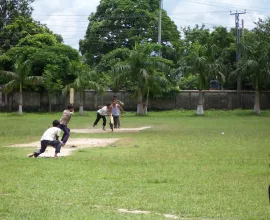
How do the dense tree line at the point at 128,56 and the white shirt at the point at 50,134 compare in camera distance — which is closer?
the white shirt at the point at 50,134

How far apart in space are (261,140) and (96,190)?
12345mm

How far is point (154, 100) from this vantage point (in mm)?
47969

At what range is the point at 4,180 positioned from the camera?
11.4m

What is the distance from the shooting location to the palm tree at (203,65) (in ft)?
135

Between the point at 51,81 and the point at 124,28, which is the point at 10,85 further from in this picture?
the point at 124,28

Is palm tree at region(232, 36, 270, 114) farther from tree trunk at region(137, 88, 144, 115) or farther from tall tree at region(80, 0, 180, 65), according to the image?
tall tree at region(80, 0, 180, 65)

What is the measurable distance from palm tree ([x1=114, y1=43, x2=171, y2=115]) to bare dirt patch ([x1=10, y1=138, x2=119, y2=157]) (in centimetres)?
1852

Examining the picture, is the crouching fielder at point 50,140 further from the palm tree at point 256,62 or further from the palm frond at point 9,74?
the palm tree at point 256,62

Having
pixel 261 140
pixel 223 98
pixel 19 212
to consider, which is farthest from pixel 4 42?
pixel 19 212

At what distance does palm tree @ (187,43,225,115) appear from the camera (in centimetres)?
4106

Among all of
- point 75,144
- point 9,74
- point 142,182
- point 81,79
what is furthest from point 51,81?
point 142,182

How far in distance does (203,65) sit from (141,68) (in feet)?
15.2

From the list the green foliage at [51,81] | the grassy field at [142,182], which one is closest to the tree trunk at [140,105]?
the green foliage at [51,81]

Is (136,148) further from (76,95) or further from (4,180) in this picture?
(76,95)
